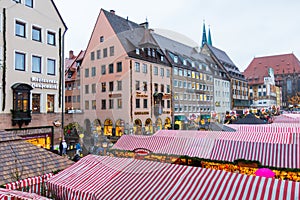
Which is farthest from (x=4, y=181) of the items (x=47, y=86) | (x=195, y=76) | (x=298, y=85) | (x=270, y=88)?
(x=298, y=85)

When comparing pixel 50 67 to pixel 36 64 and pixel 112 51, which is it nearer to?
pixel 36 64

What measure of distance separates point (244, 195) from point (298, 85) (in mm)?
87750

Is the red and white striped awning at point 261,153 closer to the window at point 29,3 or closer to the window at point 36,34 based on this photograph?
the window at point 36,34

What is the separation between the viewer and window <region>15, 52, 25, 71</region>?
1546cm

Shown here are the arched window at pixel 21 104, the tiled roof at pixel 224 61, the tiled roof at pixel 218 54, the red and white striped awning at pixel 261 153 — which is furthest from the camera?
the tiled roof at pixel 218 54

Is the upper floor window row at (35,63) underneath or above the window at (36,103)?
above

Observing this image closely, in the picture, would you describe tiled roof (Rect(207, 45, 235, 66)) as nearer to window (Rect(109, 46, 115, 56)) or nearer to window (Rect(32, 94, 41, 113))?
window (Rect(32, 94, 41, 113))

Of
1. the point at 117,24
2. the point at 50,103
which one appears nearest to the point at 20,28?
the point at 50,103

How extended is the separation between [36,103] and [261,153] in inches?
561

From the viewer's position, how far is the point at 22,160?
5340 mm

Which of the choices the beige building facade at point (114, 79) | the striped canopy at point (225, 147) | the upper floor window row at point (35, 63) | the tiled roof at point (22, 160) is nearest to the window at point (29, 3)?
the upper floor window row at point (35, 63)

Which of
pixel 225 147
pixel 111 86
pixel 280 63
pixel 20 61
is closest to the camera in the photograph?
pixel 111 86

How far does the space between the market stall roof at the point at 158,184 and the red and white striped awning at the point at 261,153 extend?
12.7 feet

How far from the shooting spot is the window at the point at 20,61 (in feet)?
50.7
